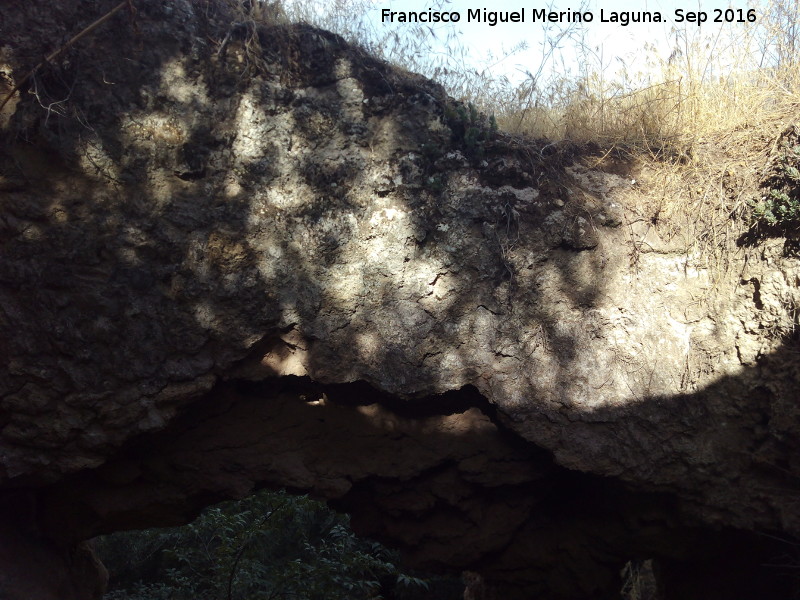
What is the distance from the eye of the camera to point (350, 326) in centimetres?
352

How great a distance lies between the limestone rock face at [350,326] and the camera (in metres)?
3.35

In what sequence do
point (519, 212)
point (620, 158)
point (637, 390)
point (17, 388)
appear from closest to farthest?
point (17, 388), point (637, 390), point (519, 212), point (620, 158)

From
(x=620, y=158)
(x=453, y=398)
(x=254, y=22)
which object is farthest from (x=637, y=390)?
(x=254, y=22)

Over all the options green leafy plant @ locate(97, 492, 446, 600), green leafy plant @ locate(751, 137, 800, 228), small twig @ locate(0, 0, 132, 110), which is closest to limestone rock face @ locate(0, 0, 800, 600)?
small twig @ locate(0, 0, 132, 110)

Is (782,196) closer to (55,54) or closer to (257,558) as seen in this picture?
(55,54)

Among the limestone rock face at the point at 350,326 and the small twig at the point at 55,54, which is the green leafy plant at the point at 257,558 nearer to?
the limestone rock face at the point at 350,326

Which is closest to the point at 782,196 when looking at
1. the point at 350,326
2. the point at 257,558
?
the point at 350,326

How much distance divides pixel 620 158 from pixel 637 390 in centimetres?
149

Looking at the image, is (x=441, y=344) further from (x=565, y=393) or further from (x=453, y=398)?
(x=565, y=393)

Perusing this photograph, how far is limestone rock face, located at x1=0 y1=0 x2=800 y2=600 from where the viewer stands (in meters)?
3.35

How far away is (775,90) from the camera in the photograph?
155 inches

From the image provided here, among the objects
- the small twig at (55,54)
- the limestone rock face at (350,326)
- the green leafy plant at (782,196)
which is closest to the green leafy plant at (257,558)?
the limestone rock face at (350,326)

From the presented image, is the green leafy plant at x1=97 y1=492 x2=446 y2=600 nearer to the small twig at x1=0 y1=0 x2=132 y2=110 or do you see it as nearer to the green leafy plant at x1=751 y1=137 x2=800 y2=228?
the small twig at x1=0 y1=0 x2=132 y2=110

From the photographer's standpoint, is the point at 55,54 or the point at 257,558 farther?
the point at 257,558
